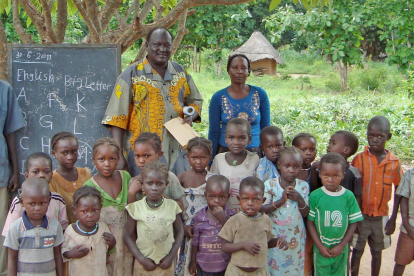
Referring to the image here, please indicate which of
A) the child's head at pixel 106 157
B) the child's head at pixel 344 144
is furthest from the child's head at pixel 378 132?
the child's head at pixel 106 157

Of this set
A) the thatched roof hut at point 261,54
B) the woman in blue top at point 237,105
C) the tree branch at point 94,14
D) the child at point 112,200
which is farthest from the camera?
the thatched roof hut at point 261,54

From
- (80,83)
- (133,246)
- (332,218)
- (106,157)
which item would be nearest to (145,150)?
(106,157)

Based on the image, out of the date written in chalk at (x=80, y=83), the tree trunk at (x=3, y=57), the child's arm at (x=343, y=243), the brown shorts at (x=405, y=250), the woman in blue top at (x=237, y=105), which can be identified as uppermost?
the tree trunk at (x=3, y=57)

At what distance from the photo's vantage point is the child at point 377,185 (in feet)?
9.48

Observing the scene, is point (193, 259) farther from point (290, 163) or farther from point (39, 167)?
point (39, 167)

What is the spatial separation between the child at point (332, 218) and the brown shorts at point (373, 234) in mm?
355

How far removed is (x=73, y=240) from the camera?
2.26 m

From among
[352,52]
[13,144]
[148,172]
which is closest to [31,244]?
[148,172]

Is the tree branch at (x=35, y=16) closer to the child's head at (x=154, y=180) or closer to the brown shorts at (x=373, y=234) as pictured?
the child's head at (x=154, y=180)

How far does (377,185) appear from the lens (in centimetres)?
290

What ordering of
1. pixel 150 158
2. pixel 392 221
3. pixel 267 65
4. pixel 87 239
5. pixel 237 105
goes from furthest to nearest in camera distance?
1. pixel 267 65
2. pixel 237 105
3. pixel 392 221
4. pixel 150 158
5. pixel 87 239

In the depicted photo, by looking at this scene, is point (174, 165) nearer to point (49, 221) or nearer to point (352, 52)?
point (49, 221)

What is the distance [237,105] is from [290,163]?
0.78 metres

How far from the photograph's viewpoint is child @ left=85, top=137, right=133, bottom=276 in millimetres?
2453
